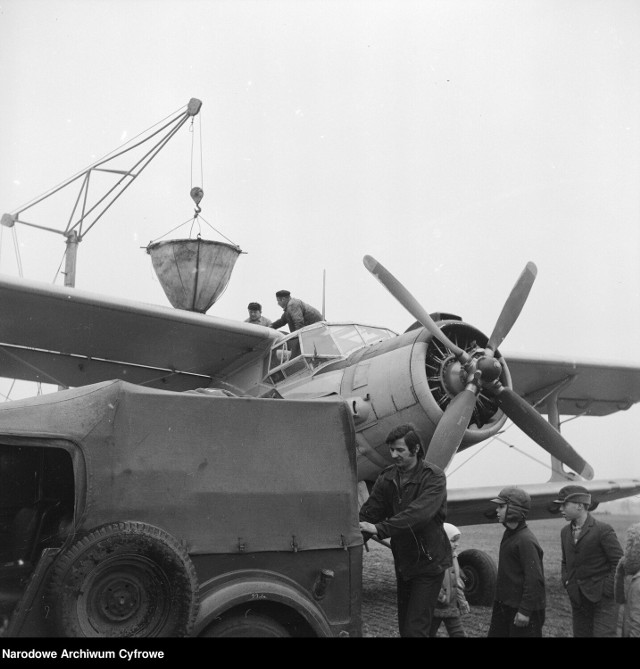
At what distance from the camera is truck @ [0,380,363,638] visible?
4242 mm

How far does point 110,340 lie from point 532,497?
6.96m

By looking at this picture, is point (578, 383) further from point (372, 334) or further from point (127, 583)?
point (127, 583)

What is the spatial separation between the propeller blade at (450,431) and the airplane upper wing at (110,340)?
4.45 metres

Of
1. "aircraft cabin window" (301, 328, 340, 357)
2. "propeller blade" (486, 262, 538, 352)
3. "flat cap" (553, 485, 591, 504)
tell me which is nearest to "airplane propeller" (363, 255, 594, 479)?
"propeller blade" (486, 262, 538, 352)

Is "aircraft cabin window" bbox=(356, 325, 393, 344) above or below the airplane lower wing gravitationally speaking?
above

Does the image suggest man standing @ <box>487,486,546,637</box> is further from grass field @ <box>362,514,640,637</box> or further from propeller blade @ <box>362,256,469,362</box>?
propeller blade @ <box>362,256,469,362</box>

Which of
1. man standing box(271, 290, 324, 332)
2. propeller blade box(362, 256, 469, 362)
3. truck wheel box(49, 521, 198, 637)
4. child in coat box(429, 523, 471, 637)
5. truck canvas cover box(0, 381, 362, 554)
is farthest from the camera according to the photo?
man standing box(271, 290, 324, 332)

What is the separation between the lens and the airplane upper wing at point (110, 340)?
11.2 meters

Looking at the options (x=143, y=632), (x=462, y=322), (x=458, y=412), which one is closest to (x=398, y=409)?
(x=458, y=412)

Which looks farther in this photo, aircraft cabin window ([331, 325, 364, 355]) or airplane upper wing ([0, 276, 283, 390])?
airplane upper wing ([0, 276, 283, 390])

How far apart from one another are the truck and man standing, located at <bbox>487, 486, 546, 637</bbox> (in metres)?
1.57

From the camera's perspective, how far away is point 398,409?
8.93 meters

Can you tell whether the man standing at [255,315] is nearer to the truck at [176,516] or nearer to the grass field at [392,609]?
the grass field at [392,609]

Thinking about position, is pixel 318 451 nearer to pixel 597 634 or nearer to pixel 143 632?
pixel 143 632
